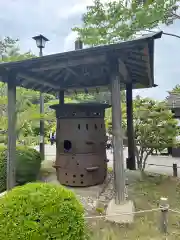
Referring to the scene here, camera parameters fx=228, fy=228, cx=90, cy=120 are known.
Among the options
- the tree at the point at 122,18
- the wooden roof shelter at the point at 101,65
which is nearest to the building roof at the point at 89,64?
the wooden roof shelter at the point at 101,65

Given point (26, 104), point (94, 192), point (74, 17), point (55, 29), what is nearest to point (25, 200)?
point (94, 192)

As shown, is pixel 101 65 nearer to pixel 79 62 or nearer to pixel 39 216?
pixel 79 62

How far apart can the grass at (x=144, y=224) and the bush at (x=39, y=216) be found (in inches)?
50.1

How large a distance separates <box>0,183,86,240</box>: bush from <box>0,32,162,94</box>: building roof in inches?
97.7

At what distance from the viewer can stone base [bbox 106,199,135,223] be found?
3846 millimetres

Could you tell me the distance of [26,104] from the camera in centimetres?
831

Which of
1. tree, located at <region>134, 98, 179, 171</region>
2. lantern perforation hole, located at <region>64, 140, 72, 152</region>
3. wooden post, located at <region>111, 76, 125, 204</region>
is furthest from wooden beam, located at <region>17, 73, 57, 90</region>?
tree, located at <region>134, 98, 179, 171</region>

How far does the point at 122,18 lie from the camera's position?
8.07 m

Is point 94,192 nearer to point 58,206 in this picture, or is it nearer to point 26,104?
point 58,206

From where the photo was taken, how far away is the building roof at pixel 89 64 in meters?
3.72

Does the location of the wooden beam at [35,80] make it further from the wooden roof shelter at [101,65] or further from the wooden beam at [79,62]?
the wooden beam at [79,62]

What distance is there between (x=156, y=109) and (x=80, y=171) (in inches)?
117

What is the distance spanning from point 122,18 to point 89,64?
4.31 m

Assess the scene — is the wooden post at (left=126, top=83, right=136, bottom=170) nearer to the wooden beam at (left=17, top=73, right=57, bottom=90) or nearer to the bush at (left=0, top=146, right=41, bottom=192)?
the wooden beam at (left=17, top=73, right=57, bottom=90)
